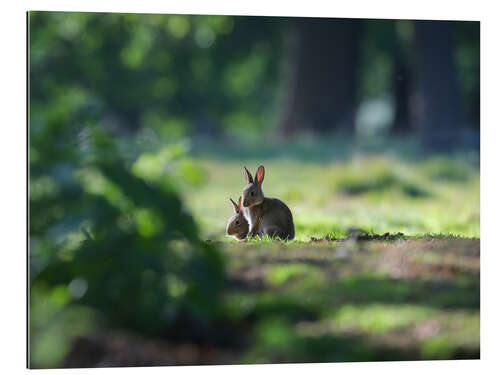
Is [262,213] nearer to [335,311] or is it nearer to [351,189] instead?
[335,311]

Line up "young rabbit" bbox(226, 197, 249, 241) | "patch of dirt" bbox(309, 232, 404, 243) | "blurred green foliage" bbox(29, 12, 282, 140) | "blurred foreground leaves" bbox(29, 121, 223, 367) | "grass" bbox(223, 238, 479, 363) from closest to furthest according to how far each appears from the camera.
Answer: "blurred foreground leaves" bbox(29, 121, 223, 367), "grass" bbox(223, 238, 479, 363), "patch of dirt" bbox(309, 232, 404, 243), "young rabbit" bbox(226, 197, 249, 241), "blurred green foliage" bbox(29, 12, 282, 140)

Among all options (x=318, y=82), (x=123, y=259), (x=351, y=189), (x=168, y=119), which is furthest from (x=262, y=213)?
(x=168, y=119)

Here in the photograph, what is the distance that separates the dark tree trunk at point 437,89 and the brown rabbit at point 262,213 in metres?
6.20

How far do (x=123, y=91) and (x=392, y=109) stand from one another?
681 centimetres

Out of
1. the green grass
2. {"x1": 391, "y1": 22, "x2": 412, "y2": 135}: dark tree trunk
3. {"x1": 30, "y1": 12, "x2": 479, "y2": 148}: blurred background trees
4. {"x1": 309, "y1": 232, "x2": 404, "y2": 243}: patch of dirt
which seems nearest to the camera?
{"x1": 309, "y1": 232, "x2": 404, "y2": 243}: patch of dirt

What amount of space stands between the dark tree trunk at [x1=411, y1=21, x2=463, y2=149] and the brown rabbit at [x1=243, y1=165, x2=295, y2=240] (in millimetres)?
6197

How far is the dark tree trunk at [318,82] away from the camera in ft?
44.3

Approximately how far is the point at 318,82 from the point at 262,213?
25.8 feet

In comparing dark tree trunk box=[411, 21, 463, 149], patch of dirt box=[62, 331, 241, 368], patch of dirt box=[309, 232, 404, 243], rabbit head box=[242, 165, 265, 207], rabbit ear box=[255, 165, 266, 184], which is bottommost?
patch of dirt box=[62, 331, 241, 368]

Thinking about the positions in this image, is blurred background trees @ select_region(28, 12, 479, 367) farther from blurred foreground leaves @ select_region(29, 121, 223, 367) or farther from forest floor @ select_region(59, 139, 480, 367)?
forest floor @ select_region(59, 139, 480, 367)

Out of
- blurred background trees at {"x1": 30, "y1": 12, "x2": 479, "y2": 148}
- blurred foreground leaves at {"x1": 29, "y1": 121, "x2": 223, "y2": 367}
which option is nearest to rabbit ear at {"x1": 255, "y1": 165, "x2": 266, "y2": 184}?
blurred foreground leaves at {"x1": 29, "y1": 121, "x2": 223, "y2": 367}

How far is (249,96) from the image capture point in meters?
24.1

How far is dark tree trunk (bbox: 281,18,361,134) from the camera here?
1352cm

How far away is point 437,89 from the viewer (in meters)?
12.1
